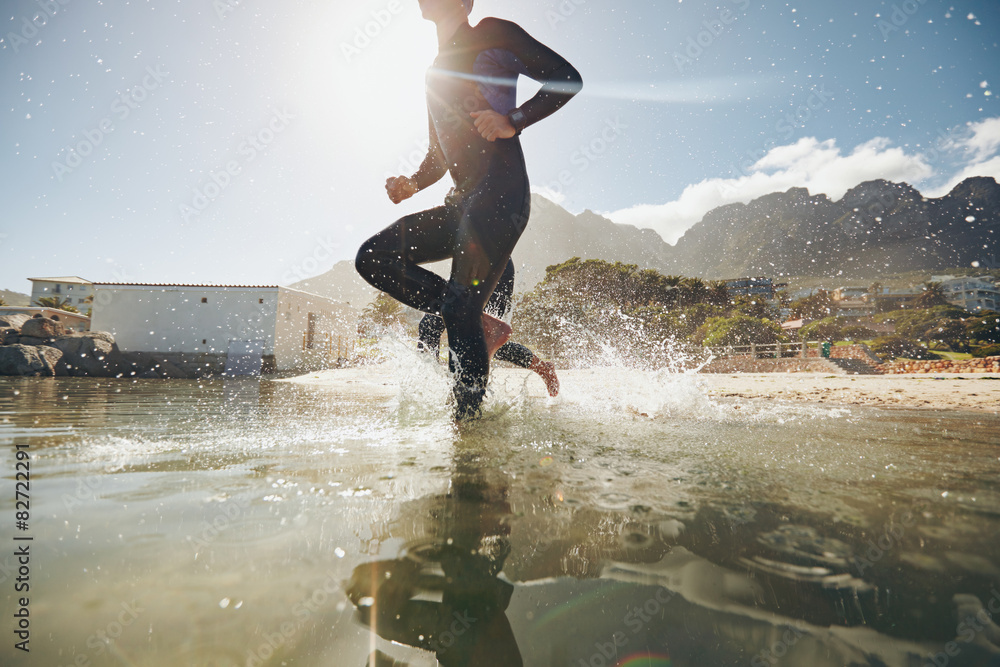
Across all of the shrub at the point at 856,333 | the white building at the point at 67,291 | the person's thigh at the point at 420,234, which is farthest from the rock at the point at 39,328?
the white building at the point at 67,291

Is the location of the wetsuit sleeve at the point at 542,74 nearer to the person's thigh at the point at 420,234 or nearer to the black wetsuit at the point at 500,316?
the person's thigh at the point at 420,234

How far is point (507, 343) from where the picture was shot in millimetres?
2873

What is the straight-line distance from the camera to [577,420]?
251cm

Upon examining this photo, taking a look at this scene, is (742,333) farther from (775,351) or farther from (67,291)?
(67,291)

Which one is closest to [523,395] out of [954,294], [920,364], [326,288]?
[920,364]

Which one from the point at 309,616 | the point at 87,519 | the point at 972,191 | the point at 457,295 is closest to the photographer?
the point at 309,616

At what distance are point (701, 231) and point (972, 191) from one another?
64.7 metres

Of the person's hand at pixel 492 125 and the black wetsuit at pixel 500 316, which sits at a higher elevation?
the person's hand at pixel 492 125

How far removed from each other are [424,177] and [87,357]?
18112 mm

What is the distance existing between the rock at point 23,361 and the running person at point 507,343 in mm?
16673

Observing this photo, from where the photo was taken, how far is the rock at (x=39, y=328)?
1520 cm

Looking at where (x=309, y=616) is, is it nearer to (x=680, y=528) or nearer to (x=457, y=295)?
(x=680, y=528)

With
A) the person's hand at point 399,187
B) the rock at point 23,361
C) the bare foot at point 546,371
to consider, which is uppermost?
the person's hand at point 399,187

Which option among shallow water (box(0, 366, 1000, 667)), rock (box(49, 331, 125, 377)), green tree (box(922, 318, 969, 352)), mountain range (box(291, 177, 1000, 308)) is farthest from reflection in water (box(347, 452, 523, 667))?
mountain range (box(291, 177, 1000, 308))
